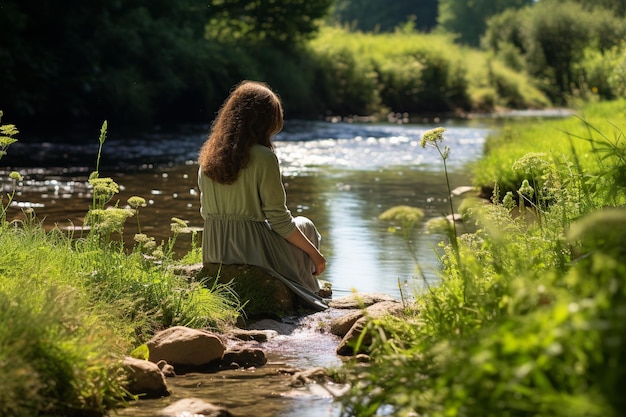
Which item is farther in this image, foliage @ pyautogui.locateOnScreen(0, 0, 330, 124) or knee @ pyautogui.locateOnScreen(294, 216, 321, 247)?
foliage @ pyautogui.locateOnScreen(0, 0, 330, 124)

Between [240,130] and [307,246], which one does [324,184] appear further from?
[240,130]

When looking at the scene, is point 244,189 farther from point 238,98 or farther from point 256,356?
point 256,356

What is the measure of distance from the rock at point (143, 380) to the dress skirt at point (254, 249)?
212 centimetres

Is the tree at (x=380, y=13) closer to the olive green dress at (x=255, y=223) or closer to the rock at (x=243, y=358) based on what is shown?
the olive green dress at (x=255, y=223)

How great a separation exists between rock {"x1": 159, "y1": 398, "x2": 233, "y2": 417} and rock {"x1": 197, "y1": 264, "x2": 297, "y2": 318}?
2.21 m

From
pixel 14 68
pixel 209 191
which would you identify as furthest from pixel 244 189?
pixel 14 68

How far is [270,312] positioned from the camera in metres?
6.51

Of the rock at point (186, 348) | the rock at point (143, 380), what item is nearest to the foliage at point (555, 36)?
the rock at point (186, 348)

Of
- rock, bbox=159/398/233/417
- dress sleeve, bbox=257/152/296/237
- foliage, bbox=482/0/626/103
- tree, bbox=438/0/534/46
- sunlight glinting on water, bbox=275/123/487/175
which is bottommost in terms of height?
rock, bbox=159/398/233/417

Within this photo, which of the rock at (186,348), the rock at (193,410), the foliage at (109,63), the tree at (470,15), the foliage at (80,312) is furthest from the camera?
the tree at (470,15)

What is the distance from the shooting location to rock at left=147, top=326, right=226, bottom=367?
5137mm

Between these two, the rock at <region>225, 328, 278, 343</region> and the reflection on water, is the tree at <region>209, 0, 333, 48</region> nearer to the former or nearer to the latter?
the reflection on water

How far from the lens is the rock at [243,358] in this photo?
5.26m

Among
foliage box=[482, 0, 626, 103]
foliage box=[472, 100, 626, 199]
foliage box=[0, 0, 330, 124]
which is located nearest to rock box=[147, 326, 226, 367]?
foliage box=[472, 100, 626, 199]
